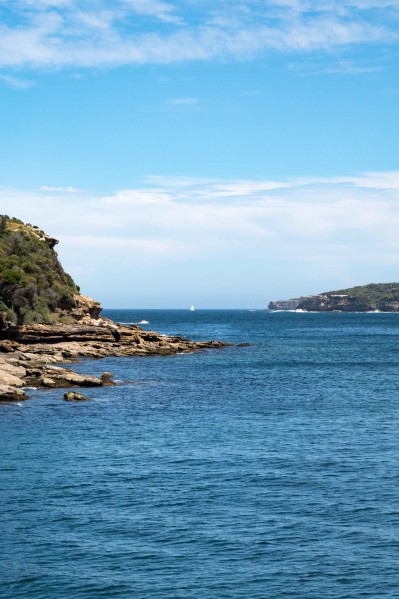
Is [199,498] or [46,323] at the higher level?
[46,323]

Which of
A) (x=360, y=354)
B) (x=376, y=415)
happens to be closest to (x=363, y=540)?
(x=376, y=415)

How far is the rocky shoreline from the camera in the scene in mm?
69562

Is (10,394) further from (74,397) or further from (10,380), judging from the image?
(10,380)

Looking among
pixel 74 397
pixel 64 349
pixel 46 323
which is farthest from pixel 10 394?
pixel 46 323

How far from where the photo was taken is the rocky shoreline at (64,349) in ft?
228

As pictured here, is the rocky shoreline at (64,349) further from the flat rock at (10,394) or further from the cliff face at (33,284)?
the cliff face at (33,284)

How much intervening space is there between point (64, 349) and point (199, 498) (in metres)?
64.9

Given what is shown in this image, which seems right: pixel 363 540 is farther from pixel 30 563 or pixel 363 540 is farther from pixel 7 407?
pixel 7 407

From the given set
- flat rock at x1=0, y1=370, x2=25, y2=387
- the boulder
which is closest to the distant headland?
flat rock at x1=0, y1=370, x2=25, y2=387

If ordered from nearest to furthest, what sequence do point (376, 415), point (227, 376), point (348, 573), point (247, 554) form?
1. point (348, 573)
2. point (247, 554)
3. point (376, 415)
4. point (227, 376)

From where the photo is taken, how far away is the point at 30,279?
113250mm

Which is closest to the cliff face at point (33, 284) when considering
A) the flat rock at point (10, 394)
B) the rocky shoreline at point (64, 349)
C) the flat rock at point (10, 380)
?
the rocky shoreline at point (64, 349)

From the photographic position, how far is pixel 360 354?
4678 inches

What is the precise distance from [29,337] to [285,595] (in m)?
83.8
